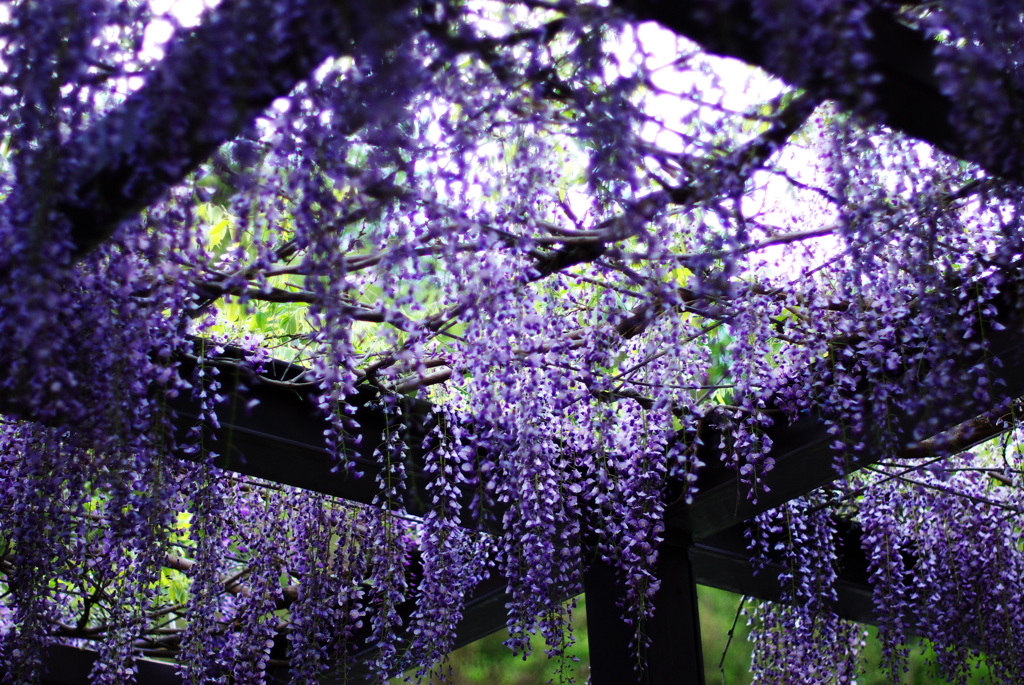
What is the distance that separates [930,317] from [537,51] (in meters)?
1.19

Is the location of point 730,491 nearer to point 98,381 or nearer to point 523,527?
point 523,527

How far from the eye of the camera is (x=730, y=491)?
10.4 ft

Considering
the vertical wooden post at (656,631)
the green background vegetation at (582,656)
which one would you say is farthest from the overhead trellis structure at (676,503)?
the green background vegetation at (582,656)

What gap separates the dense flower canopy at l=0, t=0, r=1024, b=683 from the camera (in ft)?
4.90

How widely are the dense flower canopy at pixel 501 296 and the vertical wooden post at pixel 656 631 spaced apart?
127mm

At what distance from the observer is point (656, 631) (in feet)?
10.6

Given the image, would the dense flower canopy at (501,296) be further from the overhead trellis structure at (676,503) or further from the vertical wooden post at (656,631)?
the vertical wooden post at (656,631)

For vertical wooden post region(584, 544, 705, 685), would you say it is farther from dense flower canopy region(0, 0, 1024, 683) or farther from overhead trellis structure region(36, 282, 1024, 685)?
dense flower canopy region(0, 0, 1024, 683)

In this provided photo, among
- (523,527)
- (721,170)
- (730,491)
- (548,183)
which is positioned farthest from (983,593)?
(721,170)

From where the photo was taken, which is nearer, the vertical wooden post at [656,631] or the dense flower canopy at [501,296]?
the dense flower canopy at [501,296]

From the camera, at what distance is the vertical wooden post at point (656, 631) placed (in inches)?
126

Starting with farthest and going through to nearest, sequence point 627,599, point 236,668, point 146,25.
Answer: point 236,668 < point 627,599 < point 146,25

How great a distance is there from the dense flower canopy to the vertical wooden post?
0.42ft

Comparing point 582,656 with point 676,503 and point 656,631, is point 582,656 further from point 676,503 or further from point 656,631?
point 676,503
